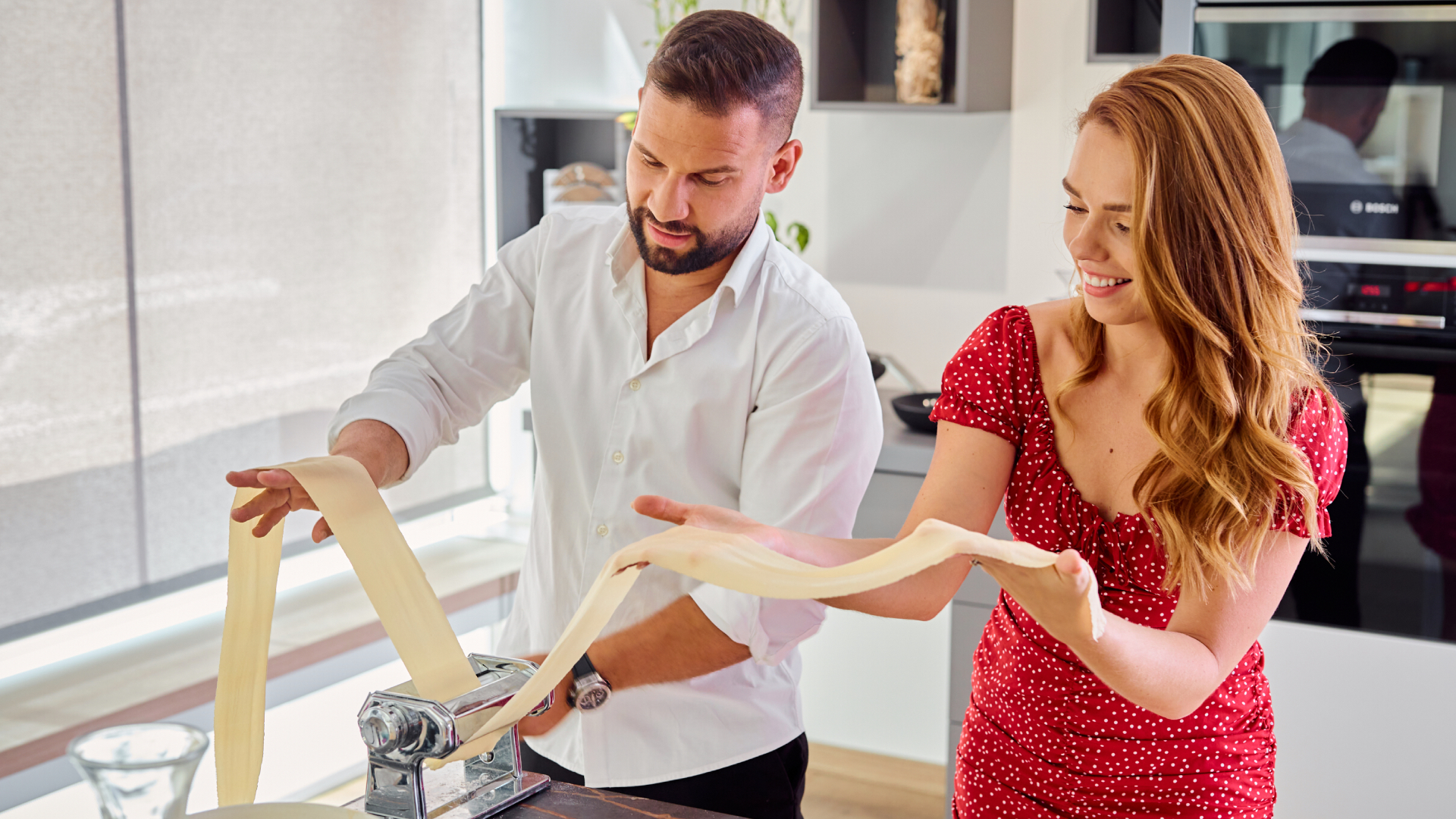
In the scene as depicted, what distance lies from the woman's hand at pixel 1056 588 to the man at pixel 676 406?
436 mm

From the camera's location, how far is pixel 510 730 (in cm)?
95

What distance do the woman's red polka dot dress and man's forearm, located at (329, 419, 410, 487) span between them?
584mm

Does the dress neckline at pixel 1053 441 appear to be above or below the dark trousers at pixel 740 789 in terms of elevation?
above

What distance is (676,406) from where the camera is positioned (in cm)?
143

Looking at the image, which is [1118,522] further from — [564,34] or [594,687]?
[564,34]

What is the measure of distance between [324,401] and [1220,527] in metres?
2.48

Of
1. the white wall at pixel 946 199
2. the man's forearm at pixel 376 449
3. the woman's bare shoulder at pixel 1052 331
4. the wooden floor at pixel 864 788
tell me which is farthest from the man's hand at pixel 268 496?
the white wall at pixel 946 199

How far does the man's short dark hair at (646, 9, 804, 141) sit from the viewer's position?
130 centimetres

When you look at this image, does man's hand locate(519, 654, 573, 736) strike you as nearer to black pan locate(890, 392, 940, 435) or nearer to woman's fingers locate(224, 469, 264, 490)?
woman's fingers locate(224, 469, 264, 490)

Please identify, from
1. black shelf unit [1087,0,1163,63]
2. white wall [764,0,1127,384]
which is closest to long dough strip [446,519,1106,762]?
black shelf unit [1087,0,1163,63]

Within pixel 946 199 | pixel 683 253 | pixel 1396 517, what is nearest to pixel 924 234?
pixel 946 199

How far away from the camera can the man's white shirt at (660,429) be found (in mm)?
1371

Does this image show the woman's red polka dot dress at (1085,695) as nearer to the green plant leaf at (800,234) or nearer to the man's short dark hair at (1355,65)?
the man's short dark hair at (1355,65)

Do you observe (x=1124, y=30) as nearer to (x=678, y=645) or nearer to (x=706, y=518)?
(x=678, y=645)
